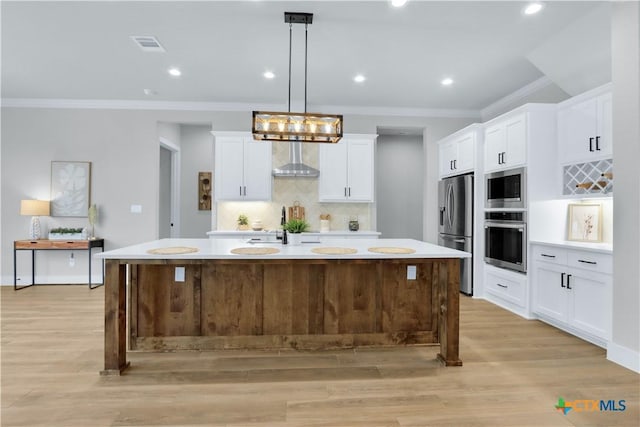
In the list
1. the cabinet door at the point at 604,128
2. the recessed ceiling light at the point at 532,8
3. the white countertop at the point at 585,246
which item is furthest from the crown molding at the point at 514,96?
the white countertop at the point at 585,246

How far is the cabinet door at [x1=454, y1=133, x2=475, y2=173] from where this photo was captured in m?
4.80

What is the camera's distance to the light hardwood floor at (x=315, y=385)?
1.94 meters

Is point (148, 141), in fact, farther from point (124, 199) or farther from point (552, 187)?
point (552, 187)

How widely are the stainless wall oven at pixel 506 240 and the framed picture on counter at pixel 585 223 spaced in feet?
1.53

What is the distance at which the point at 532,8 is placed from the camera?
287 cm

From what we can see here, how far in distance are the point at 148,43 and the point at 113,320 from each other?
8.81ft

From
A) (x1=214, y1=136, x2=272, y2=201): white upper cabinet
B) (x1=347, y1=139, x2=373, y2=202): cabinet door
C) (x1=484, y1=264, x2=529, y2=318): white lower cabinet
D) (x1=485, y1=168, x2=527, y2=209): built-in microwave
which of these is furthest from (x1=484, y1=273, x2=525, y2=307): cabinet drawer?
(x1=214, y1=136, x2=272, y2=201): white upper cabinet

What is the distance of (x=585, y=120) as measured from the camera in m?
3.35

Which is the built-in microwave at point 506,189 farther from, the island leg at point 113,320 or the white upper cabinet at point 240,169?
the island leg at point 113,320

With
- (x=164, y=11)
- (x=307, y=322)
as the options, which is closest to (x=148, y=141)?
(x=164, y=11)

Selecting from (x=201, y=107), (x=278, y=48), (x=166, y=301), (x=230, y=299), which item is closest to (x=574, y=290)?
(x=230, y=299)

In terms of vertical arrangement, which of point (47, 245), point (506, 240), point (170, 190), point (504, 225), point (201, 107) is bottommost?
point (47, 245)

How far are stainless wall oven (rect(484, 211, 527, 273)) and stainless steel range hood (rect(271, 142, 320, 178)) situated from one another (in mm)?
2508

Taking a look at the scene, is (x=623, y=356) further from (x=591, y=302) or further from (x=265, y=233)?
(x=265, y=233)
